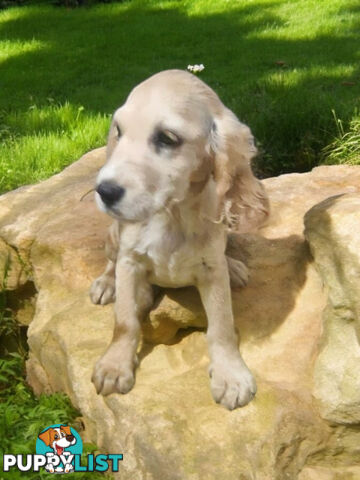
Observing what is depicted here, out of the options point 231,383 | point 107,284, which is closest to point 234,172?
point 231,383

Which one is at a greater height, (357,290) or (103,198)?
(103,198)

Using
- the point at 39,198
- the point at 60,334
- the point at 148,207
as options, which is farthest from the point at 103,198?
the point at 39,198

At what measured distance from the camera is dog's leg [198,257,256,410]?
2574mm

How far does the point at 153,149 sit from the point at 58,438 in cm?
143

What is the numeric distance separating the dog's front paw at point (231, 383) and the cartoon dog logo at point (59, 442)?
0.71 m

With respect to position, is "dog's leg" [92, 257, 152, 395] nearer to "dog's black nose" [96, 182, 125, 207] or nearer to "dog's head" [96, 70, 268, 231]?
"dog's head" [96, 70, 268, 231]

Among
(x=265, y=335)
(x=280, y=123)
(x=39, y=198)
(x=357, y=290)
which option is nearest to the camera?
(x=357, y=290)

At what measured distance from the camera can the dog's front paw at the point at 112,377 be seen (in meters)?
2.64

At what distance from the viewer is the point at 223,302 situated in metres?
2.63

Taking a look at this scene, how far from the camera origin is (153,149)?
2.15m

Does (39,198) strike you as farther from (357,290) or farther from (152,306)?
(357,290)

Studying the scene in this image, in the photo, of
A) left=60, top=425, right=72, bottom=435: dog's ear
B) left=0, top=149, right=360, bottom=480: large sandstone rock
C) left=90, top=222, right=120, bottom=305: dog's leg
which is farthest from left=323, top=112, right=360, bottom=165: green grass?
left=60, top=425, right=72, bottom=435: dog's ear

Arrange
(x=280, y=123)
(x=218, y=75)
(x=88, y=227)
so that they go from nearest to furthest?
(x=88, y=227) < (x=280, y=123) < (x=218, y=75)

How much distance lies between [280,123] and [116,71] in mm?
2920
